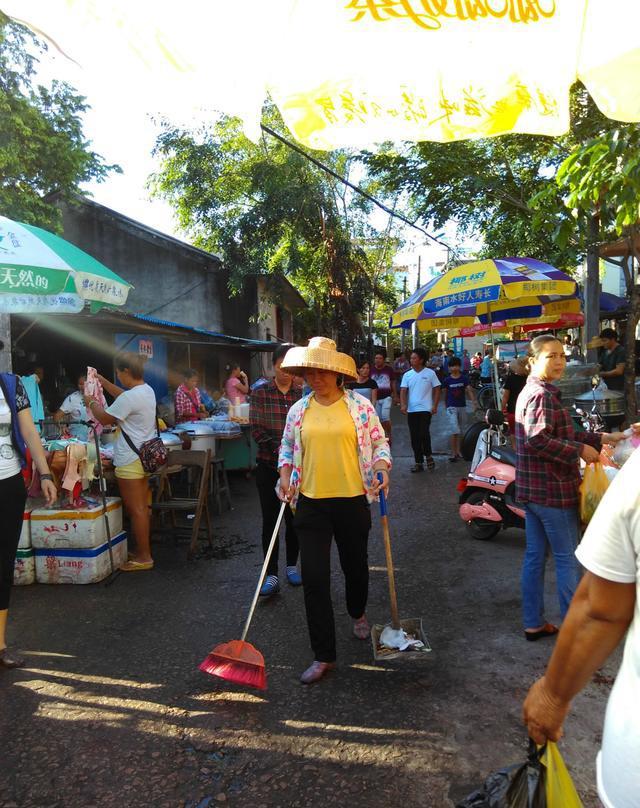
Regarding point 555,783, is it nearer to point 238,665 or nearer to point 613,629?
point 613,629

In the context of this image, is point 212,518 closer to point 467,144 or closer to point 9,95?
point 467,144

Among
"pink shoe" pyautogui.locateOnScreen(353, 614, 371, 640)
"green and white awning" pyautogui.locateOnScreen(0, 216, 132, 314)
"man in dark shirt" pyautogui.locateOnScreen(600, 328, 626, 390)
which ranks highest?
"green and white awning" pyautogui.locateOnScreen(0, 216, 132, 314)

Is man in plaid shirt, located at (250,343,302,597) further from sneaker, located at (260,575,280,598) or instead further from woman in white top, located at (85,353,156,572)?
woman in white top, located at (85,353,156,572)

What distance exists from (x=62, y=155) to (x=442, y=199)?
26.6 ft

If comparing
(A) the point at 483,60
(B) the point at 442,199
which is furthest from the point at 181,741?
(B) the point at 442,199

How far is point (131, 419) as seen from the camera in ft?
17.7

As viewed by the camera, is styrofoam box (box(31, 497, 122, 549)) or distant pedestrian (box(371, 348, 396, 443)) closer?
styrofoam box (box(31, 497, 122, 549))

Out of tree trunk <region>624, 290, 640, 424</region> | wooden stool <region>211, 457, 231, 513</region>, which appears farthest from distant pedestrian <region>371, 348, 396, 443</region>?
tree trunk <region>624, 290, 640, 424</region>

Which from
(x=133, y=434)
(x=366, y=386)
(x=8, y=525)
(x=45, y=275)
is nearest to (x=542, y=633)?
(x=8, y=525)

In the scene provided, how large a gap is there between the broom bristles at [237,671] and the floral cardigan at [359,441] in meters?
0.94

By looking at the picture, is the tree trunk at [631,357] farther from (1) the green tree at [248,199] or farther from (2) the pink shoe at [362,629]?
(1) the green tree at [248,199]

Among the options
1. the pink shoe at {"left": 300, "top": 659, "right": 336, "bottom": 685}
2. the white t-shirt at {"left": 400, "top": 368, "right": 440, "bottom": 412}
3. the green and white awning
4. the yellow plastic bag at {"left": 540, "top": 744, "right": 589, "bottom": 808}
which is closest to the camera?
the yellow plastic bag at {"left": 540, "top": 744, "right": 589, "bottom": 808}

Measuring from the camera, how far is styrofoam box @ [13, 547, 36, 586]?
500cm

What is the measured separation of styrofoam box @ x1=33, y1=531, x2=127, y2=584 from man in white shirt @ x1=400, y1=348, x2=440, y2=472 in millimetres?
5671
